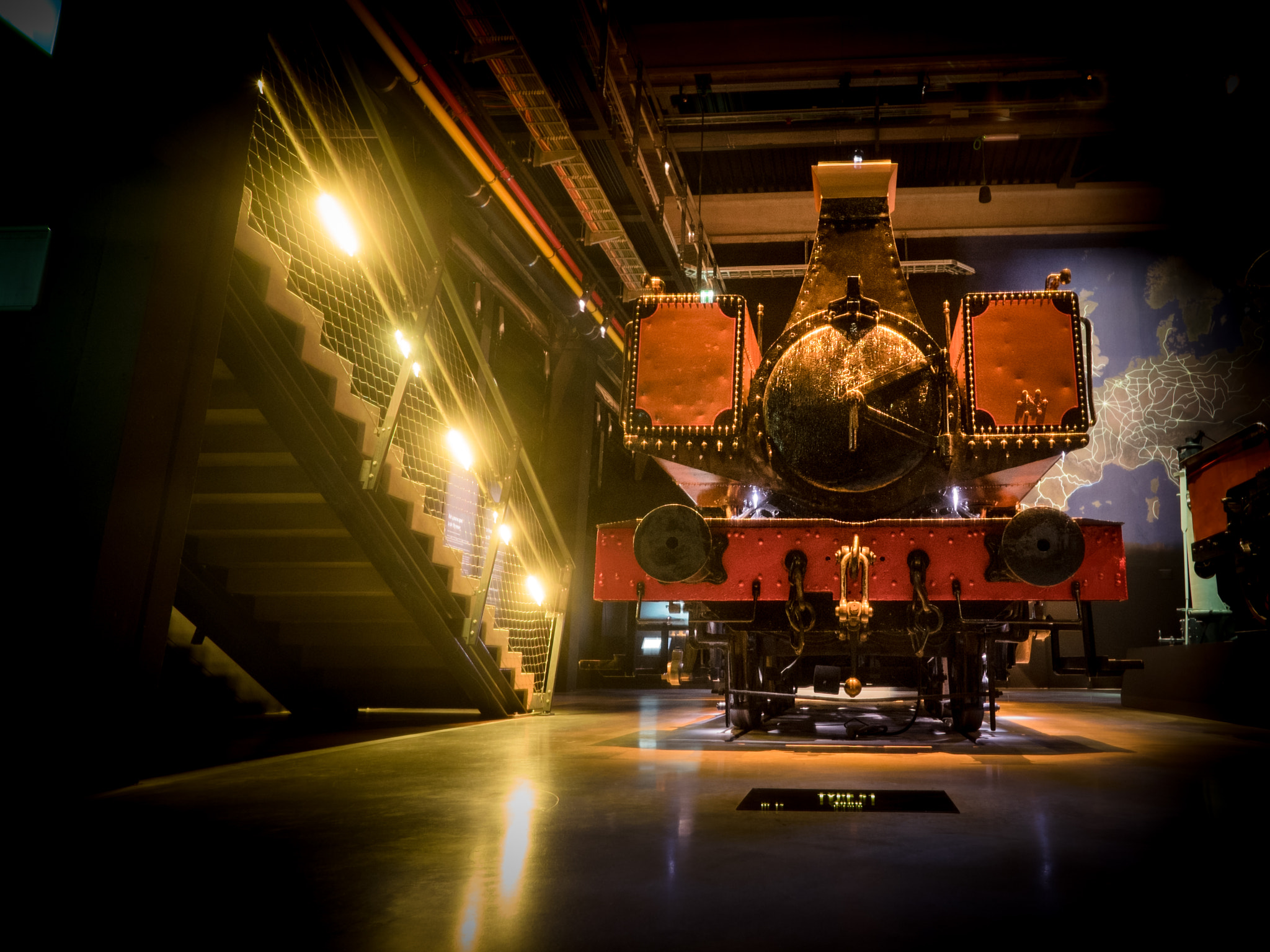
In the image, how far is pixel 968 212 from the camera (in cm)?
1034

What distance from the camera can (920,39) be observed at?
721 centimetres

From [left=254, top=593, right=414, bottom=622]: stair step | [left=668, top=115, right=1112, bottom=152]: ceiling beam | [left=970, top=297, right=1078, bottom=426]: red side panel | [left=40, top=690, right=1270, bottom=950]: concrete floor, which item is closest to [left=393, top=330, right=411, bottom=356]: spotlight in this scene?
[left=254, top=593, right=414, bottom=622]: stair step

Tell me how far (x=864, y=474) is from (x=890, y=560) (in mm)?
452

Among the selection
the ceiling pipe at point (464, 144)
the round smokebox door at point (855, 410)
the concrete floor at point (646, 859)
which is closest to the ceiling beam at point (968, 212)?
the ceiling pipe at point (464, 144)

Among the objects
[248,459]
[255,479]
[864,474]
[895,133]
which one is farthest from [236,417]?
[895,133]

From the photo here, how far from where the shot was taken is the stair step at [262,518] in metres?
4.08

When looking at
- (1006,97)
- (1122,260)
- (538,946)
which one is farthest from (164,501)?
(1122,260)

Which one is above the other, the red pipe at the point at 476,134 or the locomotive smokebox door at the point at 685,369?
the red pipe at the point at 476,134

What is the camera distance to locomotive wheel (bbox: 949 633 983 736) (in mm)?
4320

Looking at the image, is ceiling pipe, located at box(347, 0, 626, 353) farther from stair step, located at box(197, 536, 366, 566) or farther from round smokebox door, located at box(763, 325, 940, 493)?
stair step, located at box(197, 536, 366, 566)

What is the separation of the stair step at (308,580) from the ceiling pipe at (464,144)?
1.97 m

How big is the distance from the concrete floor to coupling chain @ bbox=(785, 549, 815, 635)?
26.6 inches

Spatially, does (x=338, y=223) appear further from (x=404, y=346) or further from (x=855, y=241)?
(x=855, y=241)

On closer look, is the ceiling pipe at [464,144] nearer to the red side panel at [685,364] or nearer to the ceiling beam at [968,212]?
the red side panel at [685,364]
